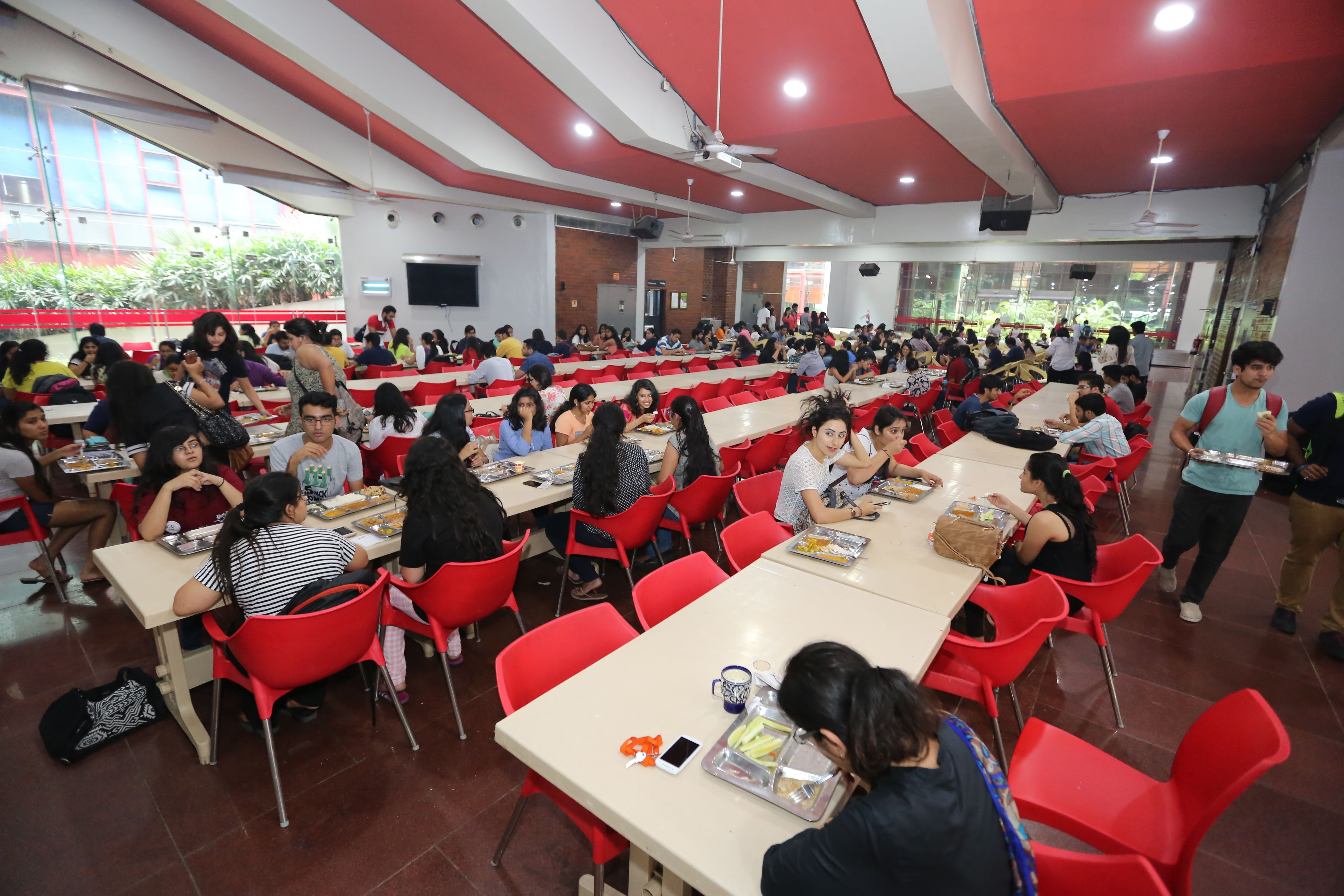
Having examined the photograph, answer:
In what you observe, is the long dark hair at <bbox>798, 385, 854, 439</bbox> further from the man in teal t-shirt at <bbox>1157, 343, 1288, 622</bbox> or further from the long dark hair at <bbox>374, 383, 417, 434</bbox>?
the long dark hair at <bbox>374, 383, 417, 434</bbox>

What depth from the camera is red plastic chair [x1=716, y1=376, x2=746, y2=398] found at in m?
7.50

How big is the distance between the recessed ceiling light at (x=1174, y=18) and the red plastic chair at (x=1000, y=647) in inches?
172

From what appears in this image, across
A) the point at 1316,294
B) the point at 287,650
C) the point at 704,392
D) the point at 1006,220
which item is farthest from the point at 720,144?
the point at 1316,294

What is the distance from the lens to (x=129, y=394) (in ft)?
12.4

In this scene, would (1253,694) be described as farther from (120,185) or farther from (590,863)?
(120,185)

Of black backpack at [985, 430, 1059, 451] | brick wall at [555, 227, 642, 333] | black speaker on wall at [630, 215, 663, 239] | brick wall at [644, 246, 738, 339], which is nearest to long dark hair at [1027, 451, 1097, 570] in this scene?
black backpack at [985, 430, 1059, 451]

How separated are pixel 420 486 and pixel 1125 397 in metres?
7.08

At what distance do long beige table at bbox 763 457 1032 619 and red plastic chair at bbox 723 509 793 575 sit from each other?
11 centimetres

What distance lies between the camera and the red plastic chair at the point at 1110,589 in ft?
8.21

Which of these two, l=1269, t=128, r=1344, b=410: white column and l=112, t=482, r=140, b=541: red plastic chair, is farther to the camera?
l=1269, t=128, r=1344, b=410: white column

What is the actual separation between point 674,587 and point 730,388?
5411 millimetres

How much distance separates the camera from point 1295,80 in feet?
16.0

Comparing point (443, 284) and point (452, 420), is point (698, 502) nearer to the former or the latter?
point (452, 420)

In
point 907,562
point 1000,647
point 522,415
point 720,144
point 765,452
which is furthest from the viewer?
point 720,144
